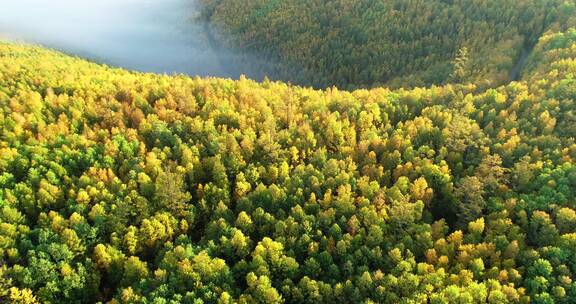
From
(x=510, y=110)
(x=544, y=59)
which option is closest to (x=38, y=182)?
(x=510, y=110)

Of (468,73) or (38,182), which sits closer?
(38,182)

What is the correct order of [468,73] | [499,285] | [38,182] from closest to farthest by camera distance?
[499,285] → [38,182] → [468,73]

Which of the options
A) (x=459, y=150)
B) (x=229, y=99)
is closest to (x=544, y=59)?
(x=459, y=150)

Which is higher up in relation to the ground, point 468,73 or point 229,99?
point 468,73

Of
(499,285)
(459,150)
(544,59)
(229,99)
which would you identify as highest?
(544,59)

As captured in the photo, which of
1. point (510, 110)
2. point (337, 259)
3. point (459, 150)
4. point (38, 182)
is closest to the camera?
point (337, 259)

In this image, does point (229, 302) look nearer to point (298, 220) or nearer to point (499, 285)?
point (298, 220)
